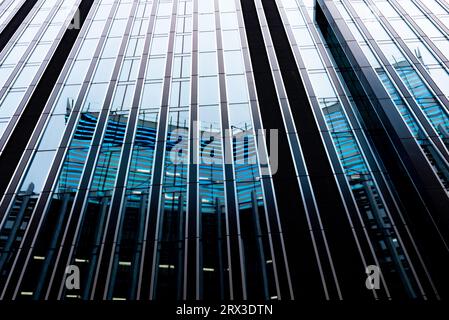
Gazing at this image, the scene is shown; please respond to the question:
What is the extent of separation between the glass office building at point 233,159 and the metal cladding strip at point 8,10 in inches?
82.9

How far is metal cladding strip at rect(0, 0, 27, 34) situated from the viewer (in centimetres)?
2383

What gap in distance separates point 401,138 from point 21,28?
25940mm

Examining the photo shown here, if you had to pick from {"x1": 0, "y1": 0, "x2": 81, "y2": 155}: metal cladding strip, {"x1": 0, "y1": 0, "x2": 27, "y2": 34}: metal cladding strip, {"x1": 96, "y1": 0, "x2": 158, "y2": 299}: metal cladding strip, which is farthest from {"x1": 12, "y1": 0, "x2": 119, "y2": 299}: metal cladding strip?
{"x1": 0, "y1": 0, "x2": 27, "y2": 34}: metal cladding strip

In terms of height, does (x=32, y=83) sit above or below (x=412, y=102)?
above

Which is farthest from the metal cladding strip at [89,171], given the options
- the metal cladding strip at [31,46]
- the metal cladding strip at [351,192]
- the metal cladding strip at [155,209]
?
the metal cladding strip at [351,192]

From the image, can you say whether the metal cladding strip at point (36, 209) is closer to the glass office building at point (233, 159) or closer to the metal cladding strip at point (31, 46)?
the glass office building at point (233, 159)

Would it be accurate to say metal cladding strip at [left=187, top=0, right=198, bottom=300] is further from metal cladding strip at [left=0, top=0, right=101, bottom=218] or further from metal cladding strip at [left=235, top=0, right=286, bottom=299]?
metal cladding strip at [left=0, top=0, right=101, bottom=218]

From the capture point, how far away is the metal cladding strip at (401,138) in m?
12.1

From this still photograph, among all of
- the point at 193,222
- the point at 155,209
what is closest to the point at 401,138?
the point at 193,222

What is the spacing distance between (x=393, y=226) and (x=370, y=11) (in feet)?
51.6

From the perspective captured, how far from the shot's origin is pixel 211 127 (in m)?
16.5

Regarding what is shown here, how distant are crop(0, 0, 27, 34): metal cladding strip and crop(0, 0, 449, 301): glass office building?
211 cm

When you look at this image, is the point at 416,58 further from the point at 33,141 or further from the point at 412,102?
the point at 33,141

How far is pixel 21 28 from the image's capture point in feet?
77.7
